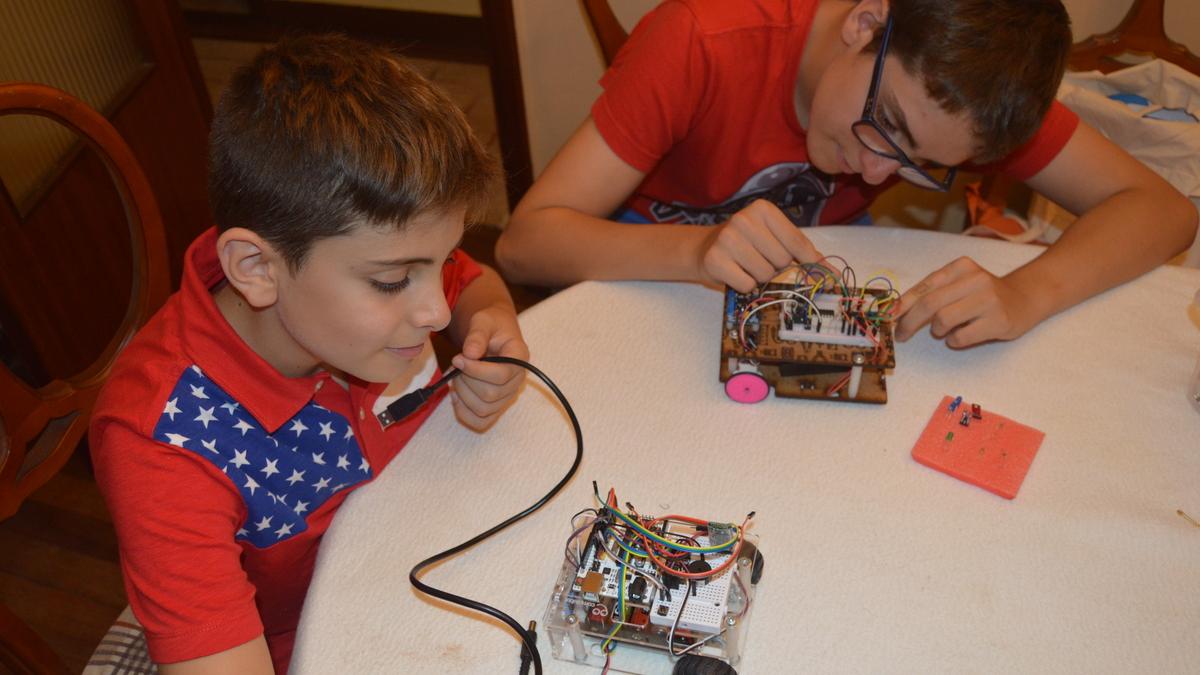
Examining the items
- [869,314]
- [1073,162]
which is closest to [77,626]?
[869,314]

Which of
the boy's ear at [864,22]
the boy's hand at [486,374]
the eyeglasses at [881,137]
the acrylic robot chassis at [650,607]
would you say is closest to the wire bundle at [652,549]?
the acrylic robot chassis at [650,607]

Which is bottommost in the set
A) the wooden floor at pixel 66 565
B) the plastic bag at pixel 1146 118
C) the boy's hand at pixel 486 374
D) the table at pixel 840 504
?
the wooden floor at pixel 66 565

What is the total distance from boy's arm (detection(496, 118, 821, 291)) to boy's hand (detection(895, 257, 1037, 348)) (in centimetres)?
15

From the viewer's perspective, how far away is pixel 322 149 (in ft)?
2.86

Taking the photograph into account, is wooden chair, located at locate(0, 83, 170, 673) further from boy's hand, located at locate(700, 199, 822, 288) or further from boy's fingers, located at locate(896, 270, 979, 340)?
boy's fingers, located at locate(896, 270, 979, 340)

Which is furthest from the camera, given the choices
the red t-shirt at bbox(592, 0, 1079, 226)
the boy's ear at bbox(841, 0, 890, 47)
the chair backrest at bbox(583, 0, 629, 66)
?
the chair backrest at bbox(583, 0, 629, 66)

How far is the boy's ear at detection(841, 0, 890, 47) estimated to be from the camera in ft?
3.89

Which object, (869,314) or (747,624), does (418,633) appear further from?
(869,314)

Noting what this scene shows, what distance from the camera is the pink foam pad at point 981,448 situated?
3.22 feet

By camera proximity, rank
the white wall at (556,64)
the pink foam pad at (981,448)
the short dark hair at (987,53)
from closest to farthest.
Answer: the pink foam pad at (981,448) < the short dark hair at (987,53) < the white wall at (556,64)

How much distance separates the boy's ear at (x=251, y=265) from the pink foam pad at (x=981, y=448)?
707 mm

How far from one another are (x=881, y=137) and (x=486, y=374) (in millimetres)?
601

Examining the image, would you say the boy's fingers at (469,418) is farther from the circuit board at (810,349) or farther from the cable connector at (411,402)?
the circuit board at (810,349)

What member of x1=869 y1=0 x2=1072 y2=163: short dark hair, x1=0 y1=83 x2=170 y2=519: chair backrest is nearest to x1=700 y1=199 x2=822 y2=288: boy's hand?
x1=869 y1=0 x2=1072 y2=163: short dark hair
